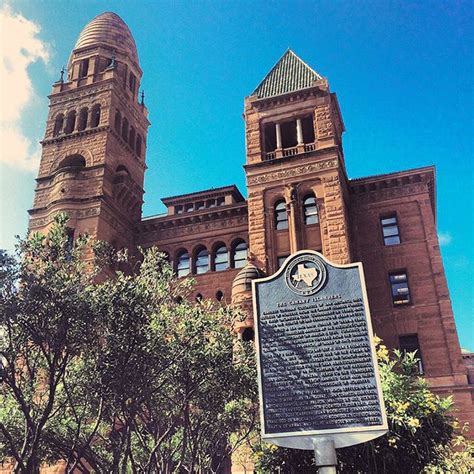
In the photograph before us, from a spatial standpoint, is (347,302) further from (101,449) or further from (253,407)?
(101,449)

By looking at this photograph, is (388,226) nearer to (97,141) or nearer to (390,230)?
(390,230)

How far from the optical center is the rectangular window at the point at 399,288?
2783 cm

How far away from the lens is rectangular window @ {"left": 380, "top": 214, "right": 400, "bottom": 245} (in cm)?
2970

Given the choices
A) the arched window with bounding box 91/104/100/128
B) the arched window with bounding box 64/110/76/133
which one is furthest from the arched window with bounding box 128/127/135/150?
the arched window with bounding box 64/110/76/133

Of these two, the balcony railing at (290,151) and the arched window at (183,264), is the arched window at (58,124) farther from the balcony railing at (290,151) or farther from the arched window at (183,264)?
the balcony railing at (290,151)

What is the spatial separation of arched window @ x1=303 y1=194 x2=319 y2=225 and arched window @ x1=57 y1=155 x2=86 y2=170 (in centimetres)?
1514

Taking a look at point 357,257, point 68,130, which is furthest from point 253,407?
point 68,130

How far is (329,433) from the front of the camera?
8820 millimetres

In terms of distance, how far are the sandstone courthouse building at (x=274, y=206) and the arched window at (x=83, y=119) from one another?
0.27ft

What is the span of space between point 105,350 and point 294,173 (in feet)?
62.9

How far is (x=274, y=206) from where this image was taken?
1175 inches

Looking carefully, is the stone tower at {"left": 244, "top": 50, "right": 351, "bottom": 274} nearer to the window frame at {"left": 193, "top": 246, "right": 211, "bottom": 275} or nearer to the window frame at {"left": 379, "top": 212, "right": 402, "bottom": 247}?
the window frame at {"left": 379, "top": 212, "right": 402, "bottom": 247}

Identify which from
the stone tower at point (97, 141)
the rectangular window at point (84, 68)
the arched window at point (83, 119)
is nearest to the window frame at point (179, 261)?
the stone tower at point (97, 141)

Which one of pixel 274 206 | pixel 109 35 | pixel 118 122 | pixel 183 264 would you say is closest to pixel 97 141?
pixel 118 122
